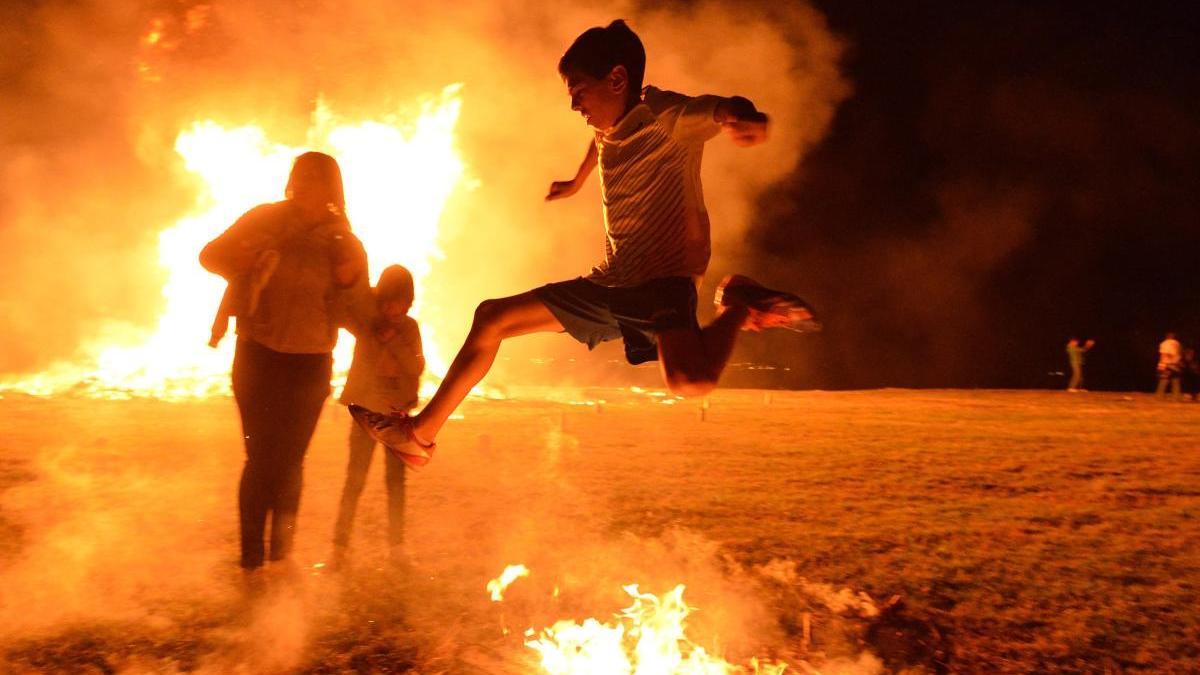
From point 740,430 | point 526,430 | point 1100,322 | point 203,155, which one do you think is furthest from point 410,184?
point 1100,322

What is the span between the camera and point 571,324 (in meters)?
2.91

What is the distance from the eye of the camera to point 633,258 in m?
2.94

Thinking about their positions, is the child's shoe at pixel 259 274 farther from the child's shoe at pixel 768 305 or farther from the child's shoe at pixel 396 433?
the child's shoe at pixel 768 305

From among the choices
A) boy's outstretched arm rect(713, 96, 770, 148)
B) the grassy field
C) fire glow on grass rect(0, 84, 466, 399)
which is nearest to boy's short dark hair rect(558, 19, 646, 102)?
boy's outstretched arm rect(713, 96, 770, 148)

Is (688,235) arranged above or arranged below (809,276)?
below

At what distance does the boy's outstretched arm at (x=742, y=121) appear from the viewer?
2561 mm

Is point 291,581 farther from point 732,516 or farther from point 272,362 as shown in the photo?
point 732,516

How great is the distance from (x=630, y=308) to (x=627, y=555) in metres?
2.00

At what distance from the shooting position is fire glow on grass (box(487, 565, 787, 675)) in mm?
3090

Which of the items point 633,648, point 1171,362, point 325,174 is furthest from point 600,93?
point 1171,362

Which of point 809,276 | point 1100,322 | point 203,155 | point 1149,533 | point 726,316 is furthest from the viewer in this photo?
point 1100,322

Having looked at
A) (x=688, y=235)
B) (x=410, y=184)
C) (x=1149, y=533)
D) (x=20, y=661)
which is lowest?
(x=20, y=661)

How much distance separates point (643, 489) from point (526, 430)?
3575 mm

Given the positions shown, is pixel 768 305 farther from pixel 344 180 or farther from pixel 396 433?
pixel 344 180
